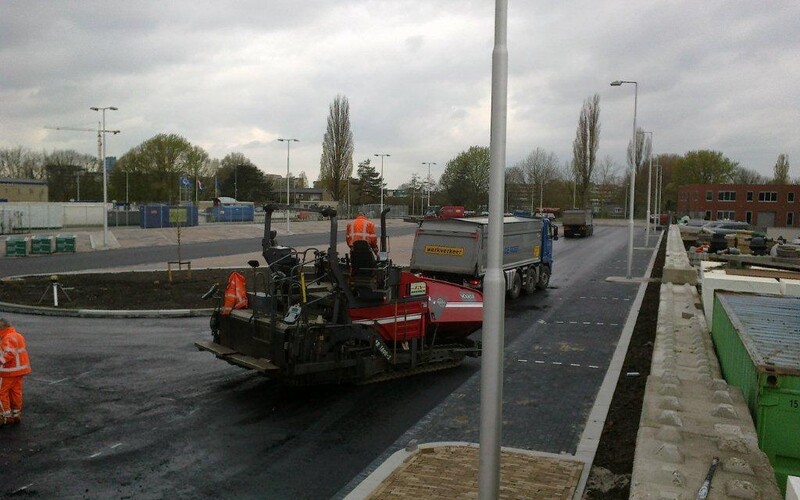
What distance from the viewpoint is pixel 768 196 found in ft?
293

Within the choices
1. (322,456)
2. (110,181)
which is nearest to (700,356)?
(322,456)

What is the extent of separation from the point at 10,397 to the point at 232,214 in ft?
195

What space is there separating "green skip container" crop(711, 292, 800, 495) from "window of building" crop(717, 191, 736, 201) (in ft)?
301

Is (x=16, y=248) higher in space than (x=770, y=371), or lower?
lower

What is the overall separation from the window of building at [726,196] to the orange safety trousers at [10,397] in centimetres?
9827

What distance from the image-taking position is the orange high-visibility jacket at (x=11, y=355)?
8875mm

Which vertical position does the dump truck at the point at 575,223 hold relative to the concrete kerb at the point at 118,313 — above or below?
above

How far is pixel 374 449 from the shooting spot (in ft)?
27.3

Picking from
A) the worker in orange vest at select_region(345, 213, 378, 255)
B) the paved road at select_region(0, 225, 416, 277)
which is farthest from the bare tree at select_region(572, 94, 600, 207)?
the worker in orange vest at select_region(345, 213, 378, 255)

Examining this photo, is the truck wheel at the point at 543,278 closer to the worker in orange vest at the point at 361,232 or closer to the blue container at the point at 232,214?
the worker in orange vest at the point at 361,232

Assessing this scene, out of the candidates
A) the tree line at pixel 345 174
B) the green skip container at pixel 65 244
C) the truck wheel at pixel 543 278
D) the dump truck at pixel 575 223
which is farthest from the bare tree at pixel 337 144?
the truck wheel at pixel 543 278

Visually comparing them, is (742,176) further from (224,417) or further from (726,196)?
(224,417)

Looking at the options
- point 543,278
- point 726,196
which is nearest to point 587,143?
point 726,196

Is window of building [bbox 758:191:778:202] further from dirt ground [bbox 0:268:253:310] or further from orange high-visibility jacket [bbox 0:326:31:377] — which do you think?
orange high-visibility jacket [bbox 0:326:31:377]
